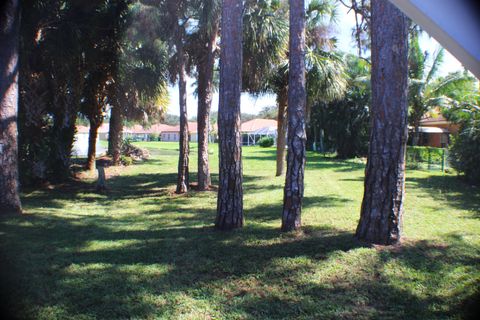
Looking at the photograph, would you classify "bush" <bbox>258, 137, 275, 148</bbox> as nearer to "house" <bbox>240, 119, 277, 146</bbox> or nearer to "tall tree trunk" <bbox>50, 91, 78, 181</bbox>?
"house" <bbox>240, 119, 277, 146</bbox>

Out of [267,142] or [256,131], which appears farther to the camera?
[256,131]

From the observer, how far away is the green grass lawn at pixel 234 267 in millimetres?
3930

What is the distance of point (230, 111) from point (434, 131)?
84.7 feet

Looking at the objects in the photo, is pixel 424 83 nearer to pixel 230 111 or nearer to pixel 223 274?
pixel 230 111

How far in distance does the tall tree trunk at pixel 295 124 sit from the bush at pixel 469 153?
972 cm

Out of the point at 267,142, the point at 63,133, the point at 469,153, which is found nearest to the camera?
the point at 469,153

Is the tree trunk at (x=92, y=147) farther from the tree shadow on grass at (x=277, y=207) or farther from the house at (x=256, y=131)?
the house at (x=256, y=131)

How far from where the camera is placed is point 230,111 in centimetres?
688

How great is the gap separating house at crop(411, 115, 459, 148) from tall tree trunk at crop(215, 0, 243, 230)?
24.2 m

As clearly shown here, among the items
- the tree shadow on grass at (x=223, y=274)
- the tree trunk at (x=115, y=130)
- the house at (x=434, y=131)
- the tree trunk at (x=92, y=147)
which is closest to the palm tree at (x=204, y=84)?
the tree shadow on grass at (x=223, y=274)

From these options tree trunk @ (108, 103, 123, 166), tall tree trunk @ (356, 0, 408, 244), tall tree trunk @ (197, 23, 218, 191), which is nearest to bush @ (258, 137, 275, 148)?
tree trunk @ (108, 103, 123, 166)

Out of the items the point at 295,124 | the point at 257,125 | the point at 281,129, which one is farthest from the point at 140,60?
the point at 257,125

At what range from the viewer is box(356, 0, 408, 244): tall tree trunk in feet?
18.4

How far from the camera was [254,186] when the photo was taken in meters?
13.7
